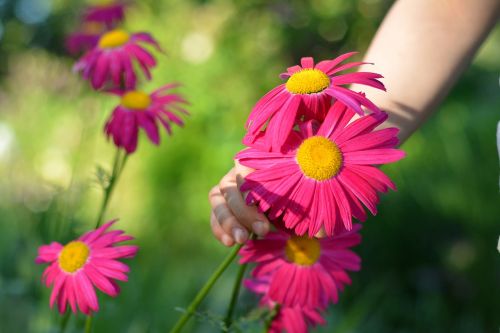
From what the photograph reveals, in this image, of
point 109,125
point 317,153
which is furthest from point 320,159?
point 109,125

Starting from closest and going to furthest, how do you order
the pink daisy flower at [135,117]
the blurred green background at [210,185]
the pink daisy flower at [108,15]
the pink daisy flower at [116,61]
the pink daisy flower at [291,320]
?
the pink daisy flower at [291,320], the pink daisy flower at [135,117], the pink daisy flower at [116,61], the pink daisy flower at [108,15], the blurred green background at [210,185]

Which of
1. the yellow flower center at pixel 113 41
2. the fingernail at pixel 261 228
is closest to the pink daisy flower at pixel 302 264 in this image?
the fingernail at pixel 261 228

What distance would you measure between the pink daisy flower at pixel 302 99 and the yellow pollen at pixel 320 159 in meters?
0.03

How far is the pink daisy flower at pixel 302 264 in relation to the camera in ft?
2.61

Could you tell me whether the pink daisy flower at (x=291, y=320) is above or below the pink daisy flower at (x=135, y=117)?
below

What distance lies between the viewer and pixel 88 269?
78cm

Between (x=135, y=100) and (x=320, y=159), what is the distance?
0.57 m

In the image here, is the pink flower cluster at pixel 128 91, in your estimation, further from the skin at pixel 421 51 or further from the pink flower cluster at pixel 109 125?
the skin at pixel 421 51

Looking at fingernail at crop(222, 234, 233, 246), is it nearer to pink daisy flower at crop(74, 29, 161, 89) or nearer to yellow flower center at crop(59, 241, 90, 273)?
yellow flower center at crop(59, 241, 90, 273)

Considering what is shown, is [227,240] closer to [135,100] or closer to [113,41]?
[135,100]

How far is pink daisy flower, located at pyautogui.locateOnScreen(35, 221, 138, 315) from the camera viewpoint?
76 centimetres

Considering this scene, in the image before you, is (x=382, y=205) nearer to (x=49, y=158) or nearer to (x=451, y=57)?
(x=451, y=57)

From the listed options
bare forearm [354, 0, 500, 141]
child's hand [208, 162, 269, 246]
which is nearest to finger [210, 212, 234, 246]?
child's hand [208, 162, 269, 246]

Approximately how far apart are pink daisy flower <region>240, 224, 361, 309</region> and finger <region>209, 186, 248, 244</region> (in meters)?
0.07
